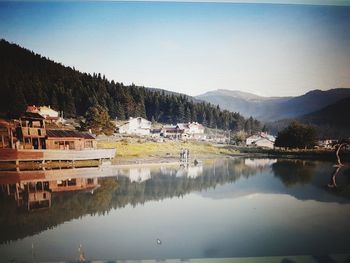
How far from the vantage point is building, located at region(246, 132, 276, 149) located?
517 centimetres

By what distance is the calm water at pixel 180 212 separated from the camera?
12.8 ft

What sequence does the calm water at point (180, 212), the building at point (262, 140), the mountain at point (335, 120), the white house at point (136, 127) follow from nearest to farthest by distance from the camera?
the calm water at point (180, 212)
the white house at point (136, 127)
the mountain at point (335, 120)
the building at point (262, 140)

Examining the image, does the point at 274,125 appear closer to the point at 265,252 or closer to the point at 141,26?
the point at 265,252

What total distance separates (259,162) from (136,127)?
7.88 ft

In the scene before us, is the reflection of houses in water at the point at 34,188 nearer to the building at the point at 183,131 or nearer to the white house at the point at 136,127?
the white house at the point at 136,127

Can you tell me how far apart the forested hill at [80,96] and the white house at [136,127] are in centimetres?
10

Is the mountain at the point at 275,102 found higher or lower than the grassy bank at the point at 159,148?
higher

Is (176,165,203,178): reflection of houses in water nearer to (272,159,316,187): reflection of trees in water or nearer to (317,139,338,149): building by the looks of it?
(272,159,316,187): reflection of trees in water

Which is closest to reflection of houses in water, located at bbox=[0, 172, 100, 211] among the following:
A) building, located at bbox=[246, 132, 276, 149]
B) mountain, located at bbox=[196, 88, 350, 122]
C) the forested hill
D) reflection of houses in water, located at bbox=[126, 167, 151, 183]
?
reflection of houses in water, located at bbox=[126, 167, 151, 183]

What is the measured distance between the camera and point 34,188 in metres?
4.41

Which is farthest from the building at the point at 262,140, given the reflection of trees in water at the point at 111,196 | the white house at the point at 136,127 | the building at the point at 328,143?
the white house at the point at 136,127

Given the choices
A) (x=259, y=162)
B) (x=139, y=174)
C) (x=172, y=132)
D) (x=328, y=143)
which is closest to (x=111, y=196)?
(x=139, y=174)

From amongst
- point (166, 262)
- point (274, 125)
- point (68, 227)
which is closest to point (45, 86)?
point (68, 227)

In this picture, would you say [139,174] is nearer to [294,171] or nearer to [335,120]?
[294,171]
